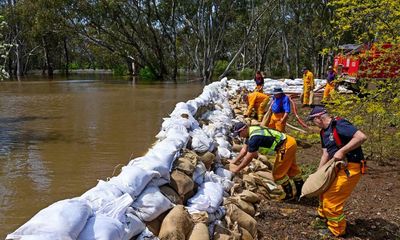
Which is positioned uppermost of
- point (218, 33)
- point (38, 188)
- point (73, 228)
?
point (218, 33)

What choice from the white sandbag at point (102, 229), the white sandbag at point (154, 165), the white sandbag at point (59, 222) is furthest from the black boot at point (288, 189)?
the white sandbag at point (59, 222)

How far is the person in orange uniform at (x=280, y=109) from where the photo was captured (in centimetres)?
752

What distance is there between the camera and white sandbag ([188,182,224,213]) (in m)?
3.63

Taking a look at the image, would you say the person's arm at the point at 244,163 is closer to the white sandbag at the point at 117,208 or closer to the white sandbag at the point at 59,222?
the white sandbag at the point at 117,208

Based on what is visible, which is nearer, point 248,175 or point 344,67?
point 248,175

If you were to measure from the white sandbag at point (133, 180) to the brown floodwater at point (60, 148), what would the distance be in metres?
1.62

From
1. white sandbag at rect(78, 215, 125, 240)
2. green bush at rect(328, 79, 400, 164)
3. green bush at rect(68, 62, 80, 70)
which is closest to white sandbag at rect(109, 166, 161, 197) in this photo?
white sandbag at rect(78, 215, 125, 240)

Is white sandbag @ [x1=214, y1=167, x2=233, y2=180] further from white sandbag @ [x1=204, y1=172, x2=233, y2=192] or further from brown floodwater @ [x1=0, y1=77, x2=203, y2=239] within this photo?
brown floodwater @ [x1=0, y1=77, x2=203, y2=239]

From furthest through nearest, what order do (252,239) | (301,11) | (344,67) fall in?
(301,11), (344,67), (252,239)

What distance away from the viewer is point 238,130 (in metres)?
4.80

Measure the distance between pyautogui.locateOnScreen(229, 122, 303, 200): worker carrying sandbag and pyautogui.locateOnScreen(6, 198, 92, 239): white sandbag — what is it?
2.59 meters

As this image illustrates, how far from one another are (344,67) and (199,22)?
57.6 feet

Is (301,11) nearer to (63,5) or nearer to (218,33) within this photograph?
(218,33)

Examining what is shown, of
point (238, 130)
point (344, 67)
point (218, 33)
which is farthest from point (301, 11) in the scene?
point (238, 130)
